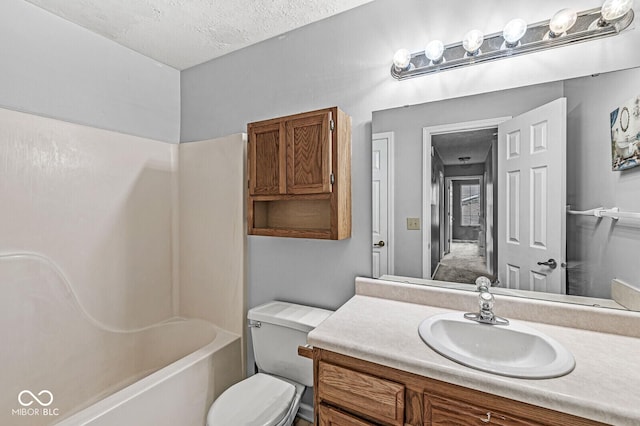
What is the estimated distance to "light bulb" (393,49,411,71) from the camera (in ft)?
4.79

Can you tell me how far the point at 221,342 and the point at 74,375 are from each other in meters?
0.84

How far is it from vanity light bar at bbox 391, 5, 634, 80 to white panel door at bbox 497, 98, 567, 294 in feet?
0.83

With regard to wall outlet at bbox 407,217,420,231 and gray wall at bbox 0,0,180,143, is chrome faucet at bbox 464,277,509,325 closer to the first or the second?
wall outlet at bbox 407,217,420,231

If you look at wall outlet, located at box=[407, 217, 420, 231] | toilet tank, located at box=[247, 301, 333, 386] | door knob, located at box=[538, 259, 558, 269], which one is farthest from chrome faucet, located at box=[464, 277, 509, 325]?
toilet tank, located at box=[247, 301, 333, 386]

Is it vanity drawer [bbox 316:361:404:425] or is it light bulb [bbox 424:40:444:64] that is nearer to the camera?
vanity drawer [bbox 316:361:404:425]

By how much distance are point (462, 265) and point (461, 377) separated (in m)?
0.67

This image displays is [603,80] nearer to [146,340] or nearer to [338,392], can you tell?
[338,392]

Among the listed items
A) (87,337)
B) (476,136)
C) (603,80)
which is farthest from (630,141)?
(87,337)

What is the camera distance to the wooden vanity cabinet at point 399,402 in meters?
0.82

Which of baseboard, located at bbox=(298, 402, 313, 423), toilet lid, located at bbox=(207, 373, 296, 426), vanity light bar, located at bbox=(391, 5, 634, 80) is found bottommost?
baseboard, located at bbox=(298, 402, 313, 423)

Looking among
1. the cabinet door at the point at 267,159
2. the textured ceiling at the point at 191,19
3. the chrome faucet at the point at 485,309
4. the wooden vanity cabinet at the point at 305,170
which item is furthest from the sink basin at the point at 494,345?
the textured ceiling at the point at 191,19

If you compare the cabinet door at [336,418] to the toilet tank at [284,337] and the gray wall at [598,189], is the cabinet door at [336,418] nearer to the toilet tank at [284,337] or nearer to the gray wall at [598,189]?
the toilet tank at [284,337]

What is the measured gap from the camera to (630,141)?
1.09 meters

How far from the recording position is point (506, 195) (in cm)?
131
